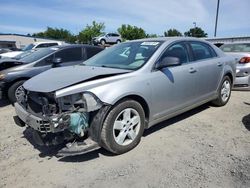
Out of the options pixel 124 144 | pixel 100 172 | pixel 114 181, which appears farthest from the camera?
pixel 124 144

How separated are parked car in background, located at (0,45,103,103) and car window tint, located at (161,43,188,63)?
276 cm

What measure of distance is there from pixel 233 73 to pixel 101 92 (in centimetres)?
403

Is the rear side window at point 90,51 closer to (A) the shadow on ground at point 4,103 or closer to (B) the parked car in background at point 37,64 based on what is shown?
(B) the parked car in background at point 37,64

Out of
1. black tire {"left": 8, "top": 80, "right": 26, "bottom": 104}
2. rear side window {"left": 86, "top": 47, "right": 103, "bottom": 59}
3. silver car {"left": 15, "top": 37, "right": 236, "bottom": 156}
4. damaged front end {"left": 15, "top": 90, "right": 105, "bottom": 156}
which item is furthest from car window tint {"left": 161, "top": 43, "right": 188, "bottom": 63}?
black tire {"left": 8, "top": 80, "right": 26, "bottom": 104}

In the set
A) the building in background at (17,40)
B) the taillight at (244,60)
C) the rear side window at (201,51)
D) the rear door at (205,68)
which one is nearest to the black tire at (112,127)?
the rear door at (205,68)

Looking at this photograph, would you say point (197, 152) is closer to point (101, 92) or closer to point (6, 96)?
point (101, 92)

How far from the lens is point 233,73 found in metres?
6.33

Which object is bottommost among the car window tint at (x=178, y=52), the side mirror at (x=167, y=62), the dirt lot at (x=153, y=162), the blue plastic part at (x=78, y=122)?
the dirt lot at (x=153, y=162)

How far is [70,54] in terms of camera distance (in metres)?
7.68

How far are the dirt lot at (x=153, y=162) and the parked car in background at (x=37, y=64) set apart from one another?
6.32 ft

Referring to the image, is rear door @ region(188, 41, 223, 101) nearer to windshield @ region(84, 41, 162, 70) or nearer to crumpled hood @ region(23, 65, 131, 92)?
windshield @ region(84, 41, 162, 70)

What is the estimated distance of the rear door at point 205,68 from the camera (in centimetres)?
512

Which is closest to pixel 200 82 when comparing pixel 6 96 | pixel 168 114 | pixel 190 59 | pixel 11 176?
pixel 190 59

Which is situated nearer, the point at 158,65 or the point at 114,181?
the point at 114,181
